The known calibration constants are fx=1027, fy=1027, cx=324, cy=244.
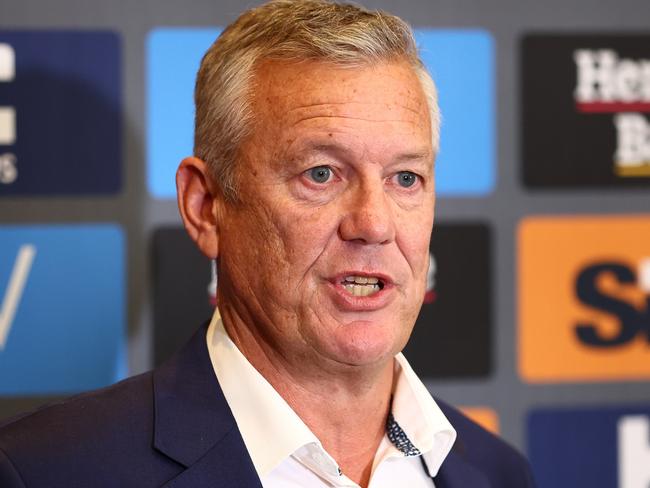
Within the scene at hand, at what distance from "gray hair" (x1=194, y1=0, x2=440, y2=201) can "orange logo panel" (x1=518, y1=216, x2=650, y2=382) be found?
0.82 meters

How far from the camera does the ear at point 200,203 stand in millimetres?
1472

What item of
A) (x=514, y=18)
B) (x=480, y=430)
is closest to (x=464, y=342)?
(x=480, y=430)

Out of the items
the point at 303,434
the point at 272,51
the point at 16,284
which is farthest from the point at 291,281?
the point at 16,284

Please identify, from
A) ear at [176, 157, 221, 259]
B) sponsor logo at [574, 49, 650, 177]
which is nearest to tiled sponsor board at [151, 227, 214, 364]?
ear at [176, 157, 221, 259]

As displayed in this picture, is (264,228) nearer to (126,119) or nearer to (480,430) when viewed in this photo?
(480,430)

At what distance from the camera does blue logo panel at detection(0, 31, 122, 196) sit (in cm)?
199

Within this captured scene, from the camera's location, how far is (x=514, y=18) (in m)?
2.19

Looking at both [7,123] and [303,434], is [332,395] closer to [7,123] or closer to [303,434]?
[303,434]

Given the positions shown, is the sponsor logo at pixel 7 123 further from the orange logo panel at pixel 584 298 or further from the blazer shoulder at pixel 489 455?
the orange logo panel at pixel 584 298

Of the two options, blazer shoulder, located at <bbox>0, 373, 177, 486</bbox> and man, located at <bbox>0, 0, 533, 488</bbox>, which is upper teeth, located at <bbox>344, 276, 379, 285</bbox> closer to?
man, located at <bbox>0, 0, 533, 488</bbox>

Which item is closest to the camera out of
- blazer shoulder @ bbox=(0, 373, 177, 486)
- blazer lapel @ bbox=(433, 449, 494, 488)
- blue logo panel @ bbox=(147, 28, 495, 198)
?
blazer shoulder @ bbox=(0, 373, 177, 486)

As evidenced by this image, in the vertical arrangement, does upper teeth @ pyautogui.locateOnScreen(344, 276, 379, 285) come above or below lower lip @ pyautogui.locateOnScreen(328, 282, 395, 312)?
above

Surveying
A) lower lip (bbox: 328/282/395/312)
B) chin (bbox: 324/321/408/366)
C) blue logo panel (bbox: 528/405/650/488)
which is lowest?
blue logo panel (bbox: 528/405/650/488)

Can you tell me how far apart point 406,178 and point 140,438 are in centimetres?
49
